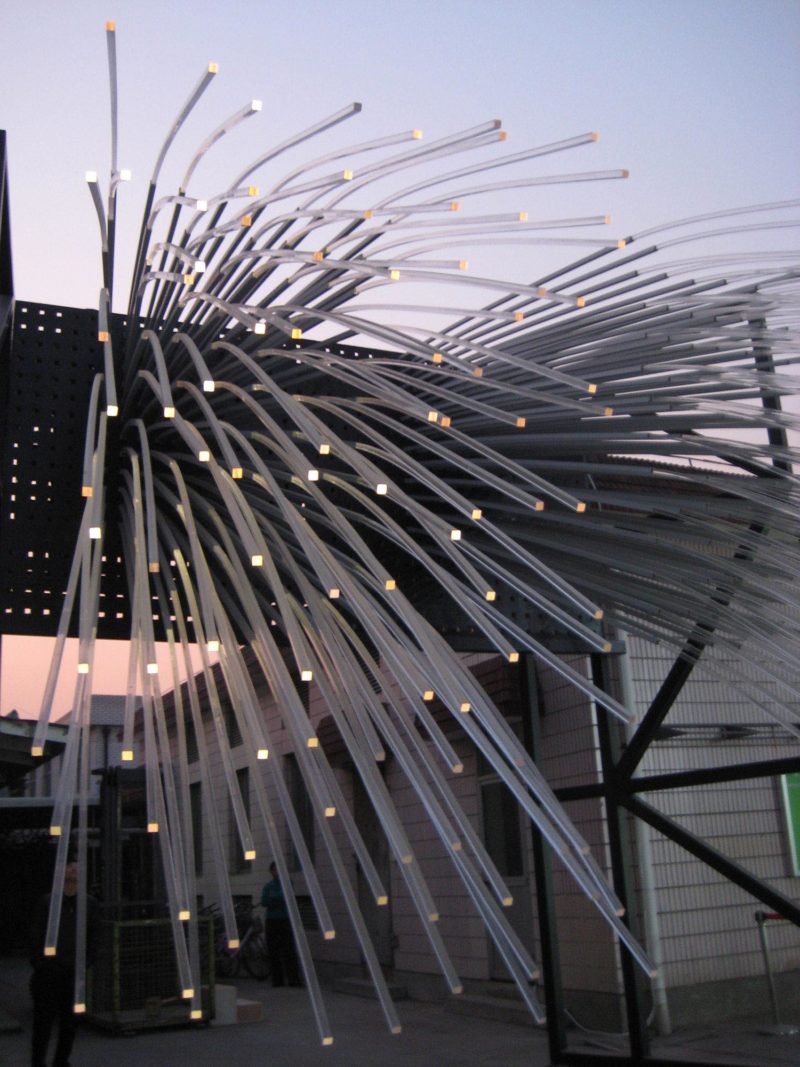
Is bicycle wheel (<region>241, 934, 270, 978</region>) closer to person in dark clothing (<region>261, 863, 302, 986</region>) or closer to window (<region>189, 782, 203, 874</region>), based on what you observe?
window (<region>189, 782, 203, 874</region>)

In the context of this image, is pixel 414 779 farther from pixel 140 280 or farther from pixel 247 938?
pixel 247 938

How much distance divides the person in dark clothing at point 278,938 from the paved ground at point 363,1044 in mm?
1465

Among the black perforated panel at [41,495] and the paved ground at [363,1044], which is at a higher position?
the black perforated panel at [41,495]

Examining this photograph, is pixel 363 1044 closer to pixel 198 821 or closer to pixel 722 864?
pixel 722 864

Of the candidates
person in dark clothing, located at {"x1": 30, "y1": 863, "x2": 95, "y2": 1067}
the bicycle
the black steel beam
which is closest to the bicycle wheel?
the bicycle

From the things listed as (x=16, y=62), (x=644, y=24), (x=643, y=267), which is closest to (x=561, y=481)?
(x=643, y=267)

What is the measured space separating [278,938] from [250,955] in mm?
1614

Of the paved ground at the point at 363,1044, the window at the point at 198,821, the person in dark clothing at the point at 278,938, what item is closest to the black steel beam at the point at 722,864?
the paved ground at the point at 363,1044

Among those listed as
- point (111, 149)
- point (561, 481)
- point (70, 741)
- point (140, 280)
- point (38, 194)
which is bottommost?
point (70, 741)

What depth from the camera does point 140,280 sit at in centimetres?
218

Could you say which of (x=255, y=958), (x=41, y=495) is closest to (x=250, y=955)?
(x=255, y=958)

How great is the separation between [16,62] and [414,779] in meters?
2.01

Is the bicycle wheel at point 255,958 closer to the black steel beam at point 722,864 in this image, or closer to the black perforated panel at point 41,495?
the black steel beam at point 722,864

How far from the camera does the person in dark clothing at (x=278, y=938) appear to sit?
31.4ft
